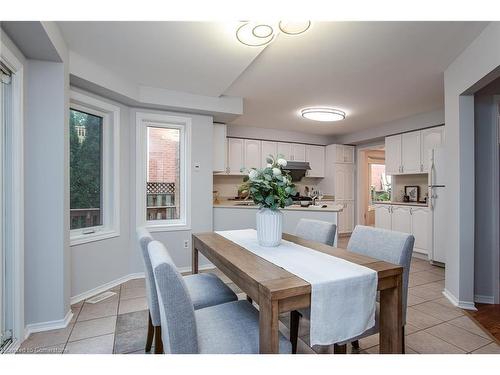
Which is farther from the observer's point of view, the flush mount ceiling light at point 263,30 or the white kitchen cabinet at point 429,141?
the white kitchen cabinet at point 429,141

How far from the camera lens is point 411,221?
14.8 feet

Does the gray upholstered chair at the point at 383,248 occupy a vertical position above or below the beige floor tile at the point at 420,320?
above

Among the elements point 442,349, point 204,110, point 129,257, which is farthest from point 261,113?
point 442,349

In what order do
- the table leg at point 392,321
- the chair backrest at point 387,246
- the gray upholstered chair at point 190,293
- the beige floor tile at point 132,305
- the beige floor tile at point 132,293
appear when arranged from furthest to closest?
the beige floor tile at point 132,293
the beige floor tile at point 132,305
the chair backrest at point 387,246
the gray upholstered chair at point 190,293
the table leg at point 392,321

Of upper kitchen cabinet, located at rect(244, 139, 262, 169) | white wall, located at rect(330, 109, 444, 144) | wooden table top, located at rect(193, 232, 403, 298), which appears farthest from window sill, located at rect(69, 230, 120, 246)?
white wall, located at rect(330, 109, 444, 144)

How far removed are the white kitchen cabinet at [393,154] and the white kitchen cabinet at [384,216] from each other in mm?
662

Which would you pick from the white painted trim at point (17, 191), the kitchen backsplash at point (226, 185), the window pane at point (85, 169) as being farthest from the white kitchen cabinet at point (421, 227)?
the white painted trim at point (17, 191)

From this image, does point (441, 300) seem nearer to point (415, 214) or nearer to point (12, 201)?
point (415, 214)

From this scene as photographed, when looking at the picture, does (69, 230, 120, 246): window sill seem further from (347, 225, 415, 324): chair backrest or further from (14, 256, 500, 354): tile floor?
(347, 225, 415, 324): chair backrest

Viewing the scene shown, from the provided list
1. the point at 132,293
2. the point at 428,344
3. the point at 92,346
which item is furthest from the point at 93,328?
the point at 428,344

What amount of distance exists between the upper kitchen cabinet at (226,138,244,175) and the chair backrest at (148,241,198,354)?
4.24 meters

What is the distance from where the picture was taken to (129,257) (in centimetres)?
342

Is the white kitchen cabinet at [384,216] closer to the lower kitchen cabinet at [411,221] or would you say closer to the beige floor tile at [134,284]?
the lower kitchen cabinet at [411,221]

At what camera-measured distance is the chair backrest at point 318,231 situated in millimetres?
2211
